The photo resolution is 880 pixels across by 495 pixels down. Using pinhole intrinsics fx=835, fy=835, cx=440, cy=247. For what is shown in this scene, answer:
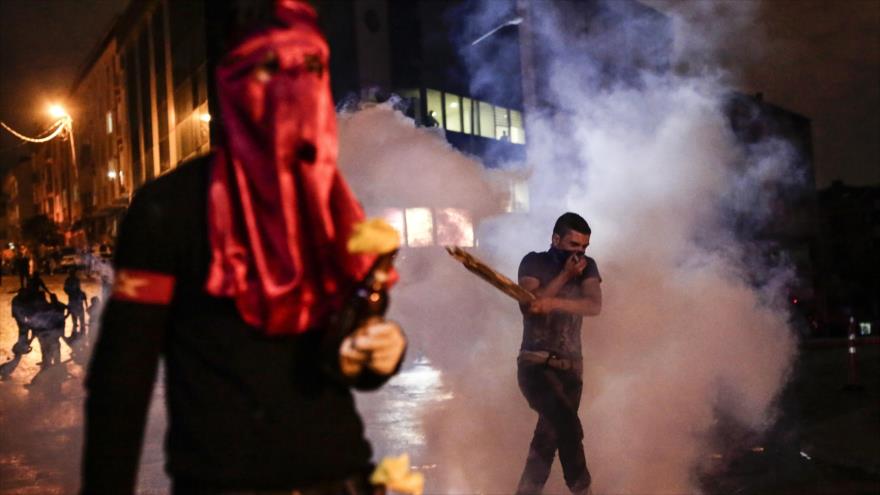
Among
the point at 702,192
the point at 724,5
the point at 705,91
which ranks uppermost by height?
the point at 724,5

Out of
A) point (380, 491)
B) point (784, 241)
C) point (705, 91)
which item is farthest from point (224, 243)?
point (784, 241)

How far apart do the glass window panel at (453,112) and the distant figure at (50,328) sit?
14.6m

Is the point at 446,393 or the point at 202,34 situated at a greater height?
the point at 202,34

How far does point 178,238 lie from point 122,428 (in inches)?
14.9

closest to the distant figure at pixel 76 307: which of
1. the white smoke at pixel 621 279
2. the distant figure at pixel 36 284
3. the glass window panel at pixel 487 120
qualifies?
the distant figure at pixel 36 284

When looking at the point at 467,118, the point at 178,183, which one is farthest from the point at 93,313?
the point at 467,118

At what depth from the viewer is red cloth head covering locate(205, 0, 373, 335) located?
5.41 ft

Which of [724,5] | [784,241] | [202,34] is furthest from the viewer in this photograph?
[784,241]

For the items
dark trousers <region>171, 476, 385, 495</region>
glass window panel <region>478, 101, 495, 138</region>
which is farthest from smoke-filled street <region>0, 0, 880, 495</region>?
glass window panel <region>478, 101, 495, 138</region>

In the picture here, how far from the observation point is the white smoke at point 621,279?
6.93 metres

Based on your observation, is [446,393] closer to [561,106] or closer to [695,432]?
[695,432]

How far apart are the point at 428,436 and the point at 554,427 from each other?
264 centimetres

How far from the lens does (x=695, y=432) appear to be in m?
7.23

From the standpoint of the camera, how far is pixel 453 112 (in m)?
26.4
